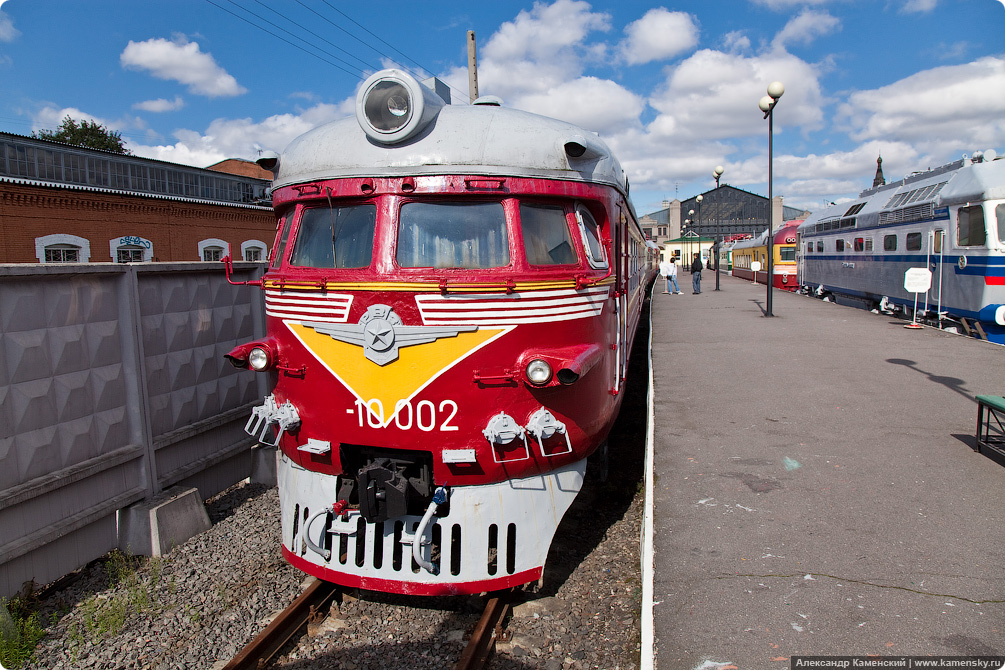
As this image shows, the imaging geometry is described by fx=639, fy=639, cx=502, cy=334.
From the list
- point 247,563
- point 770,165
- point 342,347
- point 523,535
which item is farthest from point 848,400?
point 770,165

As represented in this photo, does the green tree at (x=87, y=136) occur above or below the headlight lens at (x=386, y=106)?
above

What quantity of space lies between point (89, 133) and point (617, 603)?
5816cm

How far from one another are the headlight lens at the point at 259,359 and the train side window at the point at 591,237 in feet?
8.11

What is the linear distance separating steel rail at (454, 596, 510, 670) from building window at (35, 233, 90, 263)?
2032cm

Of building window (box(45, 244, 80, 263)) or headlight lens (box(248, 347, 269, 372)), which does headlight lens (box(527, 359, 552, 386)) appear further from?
building window (box(45, 244, 80, 263))

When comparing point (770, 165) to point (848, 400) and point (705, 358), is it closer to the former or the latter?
point (705, 358)

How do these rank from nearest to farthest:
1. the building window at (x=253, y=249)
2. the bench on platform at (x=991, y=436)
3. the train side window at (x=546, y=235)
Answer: the train side window at (x=546, y=235), the bench on platform at (x=991, y=436), the building window at (x=253, y=249)

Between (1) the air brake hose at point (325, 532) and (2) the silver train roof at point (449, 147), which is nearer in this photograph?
(2) the silver train roof at point (449, 147)

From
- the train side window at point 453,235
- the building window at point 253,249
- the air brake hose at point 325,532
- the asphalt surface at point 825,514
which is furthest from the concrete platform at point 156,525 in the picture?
the building window at point 253,249

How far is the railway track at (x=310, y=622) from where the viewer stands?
12.7 ft

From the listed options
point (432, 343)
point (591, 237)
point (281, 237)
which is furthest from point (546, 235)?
point (281, 237)

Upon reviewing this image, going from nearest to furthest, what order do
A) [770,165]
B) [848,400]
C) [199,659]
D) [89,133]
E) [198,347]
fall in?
1. [199,659]
2. [198,347]
3. [848,400]
4. [770,165]
5. [89,133]

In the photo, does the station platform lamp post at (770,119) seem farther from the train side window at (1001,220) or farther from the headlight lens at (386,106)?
the headlight lens at (386,106)

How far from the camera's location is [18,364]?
4.78 meters
